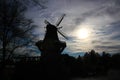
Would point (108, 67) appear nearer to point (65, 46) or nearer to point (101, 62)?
point (101, 62)

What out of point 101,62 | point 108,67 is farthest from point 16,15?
point 101,62

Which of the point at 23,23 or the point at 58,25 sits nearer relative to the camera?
the point at 23,23

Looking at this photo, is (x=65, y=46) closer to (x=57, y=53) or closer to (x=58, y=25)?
(x=57, y=53)

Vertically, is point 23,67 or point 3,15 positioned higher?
point 3,15

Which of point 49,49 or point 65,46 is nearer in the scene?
point 49,49

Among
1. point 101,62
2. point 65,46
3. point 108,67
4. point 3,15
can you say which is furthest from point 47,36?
point 101,62

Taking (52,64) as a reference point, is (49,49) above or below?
above

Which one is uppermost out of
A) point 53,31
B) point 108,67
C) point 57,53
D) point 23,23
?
point 53,31

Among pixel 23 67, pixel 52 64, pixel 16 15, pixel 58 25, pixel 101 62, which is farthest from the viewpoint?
pixel 101 62

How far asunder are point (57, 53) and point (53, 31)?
5.43 metres

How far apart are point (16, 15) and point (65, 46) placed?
22.2m

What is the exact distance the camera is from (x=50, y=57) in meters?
35.2

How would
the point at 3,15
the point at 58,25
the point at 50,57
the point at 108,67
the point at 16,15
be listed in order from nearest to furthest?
1. the point at 3,15
2. the point at 16,15
3. the point at 50,57
4. the point at 58,25
5. the point at 108,67

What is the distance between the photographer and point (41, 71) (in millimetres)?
26672
